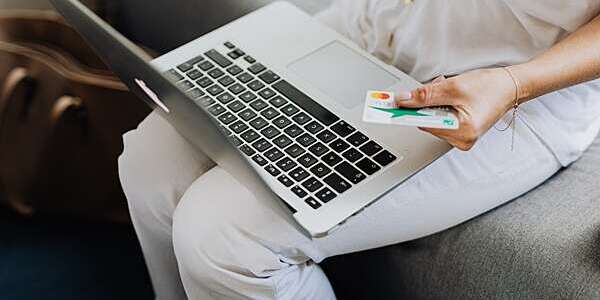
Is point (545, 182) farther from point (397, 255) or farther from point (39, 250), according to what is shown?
point (39, 250)

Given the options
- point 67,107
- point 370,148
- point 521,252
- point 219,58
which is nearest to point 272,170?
point 370,148

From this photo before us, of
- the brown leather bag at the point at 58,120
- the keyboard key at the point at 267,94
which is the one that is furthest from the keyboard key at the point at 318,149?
the brown leather bag at the point at 58,120

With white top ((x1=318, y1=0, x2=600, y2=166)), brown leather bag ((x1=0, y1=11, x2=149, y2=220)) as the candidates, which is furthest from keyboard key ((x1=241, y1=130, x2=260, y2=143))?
brown leather bag ((x1=0, y1=11, x2=149, y2=220))

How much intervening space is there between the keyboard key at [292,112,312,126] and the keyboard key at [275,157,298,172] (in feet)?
0.22

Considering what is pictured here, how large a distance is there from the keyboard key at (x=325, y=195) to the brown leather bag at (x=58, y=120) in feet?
1.89

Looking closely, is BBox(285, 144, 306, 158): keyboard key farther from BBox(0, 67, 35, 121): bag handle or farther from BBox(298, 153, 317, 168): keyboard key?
BBox(0, 67, 35, 121): bag handle

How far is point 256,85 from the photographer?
108 cm

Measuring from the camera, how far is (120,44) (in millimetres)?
888

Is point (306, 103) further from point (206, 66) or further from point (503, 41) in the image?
point (503, 41)

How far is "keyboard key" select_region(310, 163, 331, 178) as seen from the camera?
96 centimetres

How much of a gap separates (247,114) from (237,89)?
5cm

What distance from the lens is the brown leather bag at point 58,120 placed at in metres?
1.42

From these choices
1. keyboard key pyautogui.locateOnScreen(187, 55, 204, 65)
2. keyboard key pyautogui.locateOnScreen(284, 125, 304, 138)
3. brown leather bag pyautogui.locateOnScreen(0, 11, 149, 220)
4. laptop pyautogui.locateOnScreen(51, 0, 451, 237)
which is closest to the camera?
laptop pyautogui.locateOnScreen(51, 0, 451, 237)

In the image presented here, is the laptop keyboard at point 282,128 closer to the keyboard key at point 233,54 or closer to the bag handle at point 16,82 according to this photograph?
the keyboard key at point 233,54
